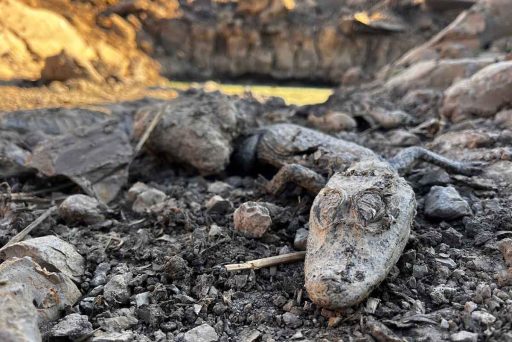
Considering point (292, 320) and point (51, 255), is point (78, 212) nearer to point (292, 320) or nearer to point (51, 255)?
point (51, 255)

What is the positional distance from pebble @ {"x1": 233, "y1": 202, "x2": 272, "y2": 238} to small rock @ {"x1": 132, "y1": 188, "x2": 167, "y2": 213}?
93cm

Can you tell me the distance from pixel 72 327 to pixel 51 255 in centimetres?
61

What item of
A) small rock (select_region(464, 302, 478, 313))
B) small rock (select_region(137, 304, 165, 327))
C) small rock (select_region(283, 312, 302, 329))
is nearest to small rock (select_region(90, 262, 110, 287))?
small rock (select_region(137, 304, 165, 327))

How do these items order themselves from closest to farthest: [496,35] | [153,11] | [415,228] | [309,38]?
[415,228] < [496,35] < [153,11] < [309,38]

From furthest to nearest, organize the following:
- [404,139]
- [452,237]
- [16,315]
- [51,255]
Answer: [404,139] < [452,237] < [51,255] < [16,315]

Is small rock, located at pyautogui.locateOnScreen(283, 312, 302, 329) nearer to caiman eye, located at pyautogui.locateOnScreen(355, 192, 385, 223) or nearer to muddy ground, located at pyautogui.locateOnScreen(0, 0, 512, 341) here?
muddy ground, located at pyautogui.locateOnScreen(0, 0, 512, 341)

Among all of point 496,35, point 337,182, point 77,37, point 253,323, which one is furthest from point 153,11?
point 253,323

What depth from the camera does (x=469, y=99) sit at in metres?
5.41

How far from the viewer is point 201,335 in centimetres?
224

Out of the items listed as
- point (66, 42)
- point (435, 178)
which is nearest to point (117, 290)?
point (435, 178)

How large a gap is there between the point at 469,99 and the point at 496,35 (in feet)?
11.3

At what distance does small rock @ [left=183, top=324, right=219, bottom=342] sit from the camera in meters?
2.22

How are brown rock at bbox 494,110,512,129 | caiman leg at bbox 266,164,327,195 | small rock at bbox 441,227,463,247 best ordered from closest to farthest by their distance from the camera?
small rock at bbox 441,227,463,247 → caiman leg at bbox 266,164,327,195 → brown rock at bbox 494,110,512,129

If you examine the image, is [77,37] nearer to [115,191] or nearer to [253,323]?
[115,191]
